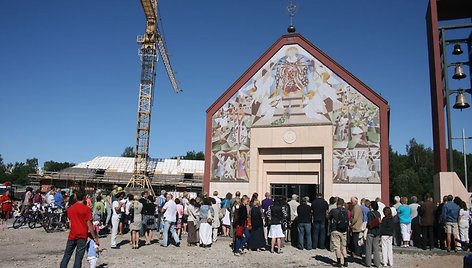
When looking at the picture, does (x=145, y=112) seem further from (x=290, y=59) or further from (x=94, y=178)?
(x=290, y=59)

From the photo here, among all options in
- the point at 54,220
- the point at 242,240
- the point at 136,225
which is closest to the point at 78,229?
the point at 136,225

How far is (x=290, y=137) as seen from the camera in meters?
21.9

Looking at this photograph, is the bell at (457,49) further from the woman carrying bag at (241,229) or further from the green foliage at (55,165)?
the green foliage at (55,165)

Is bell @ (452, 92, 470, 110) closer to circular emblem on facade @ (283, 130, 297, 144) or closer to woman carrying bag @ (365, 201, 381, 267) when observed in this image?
woman carrying bag @ (365, 201, 381, 267)

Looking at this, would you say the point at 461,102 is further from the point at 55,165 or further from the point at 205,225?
the point at 55,165

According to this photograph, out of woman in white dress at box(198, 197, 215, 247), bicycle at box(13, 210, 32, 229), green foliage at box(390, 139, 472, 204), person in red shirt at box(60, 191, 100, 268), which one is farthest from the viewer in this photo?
green foliage at box(390, 139, 472, 204)

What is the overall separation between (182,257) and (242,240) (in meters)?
2.29

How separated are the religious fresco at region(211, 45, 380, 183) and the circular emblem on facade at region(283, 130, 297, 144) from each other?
1.72 ft

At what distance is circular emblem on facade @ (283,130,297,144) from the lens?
21.8 m

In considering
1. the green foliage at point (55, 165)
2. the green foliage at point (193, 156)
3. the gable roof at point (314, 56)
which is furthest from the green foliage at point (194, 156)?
the gable roof at point (314, 56)

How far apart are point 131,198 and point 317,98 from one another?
11810mm

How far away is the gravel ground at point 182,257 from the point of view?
11289 mm

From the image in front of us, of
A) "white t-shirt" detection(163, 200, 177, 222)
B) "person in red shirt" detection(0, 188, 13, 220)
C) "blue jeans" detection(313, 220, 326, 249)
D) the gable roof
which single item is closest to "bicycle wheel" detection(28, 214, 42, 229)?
"person in red shirt" detection(0, 188, 13, 220)

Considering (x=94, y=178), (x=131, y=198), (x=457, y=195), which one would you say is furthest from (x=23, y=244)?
(x=94, y=178)
